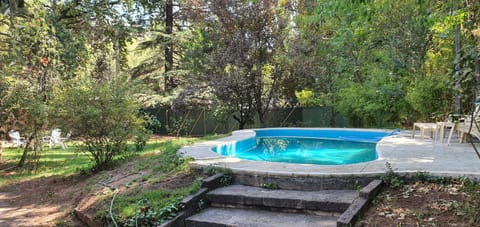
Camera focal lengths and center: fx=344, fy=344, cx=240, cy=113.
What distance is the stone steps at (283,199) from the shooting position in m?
3.83

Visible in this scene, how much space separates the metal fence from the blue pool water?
2.48m

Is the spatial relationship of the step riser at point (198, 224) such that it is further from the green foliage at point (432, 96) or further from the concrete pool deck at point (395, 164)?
the green foliage at point (432, 96)

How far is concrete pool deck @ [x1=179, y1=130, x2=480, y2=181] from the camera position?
429 centimetres

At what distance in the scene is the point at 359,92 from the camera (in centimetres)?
1223

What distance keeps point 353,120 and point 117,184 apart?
10.3 metres

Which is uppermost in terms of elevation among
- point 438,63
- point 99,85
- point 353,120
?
point 438,63

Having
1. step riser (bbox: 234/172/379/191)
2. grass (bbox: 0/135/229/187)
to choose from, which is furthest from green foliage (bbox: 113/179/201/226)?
grass (bbox: 0/135/229/187)

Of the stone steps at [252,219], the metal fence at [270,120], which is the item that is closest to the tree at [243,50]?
the metal fence at [270,120]

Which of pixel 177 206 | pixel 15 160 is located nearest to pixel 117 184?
pixel 177 206

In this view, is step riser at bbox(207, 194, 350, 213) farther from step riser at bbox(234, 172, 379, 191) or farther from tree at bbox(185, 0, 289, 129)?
tree at bbox(185, 0, 289, 129)

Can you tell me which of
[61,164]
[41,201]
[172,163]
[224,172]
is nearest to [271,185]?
[224,172]

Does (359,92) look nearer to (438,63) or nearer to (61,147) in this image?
(438,63)

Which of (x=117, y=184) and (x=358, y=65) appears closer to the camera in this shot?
(x=117, y=184)

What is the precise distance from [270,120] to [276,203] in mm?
10719
